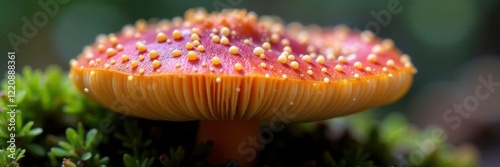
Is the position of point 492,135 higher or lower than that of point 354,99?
lower

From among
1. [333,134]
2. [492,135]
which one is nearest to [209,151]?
[333,134]

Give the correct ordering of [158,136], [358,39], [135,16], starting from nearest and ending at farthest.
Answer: [158,136] < [358,39] < [135,16]

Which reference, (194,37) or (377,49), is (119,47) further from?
(377,49)

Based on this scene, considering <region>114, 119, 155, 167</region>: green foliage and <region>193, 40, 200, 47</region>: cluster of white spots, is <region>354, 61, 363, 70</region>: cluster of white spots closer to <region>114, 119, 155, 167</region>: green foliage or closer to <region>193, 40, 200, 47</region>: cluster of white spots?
Answer: <region>193, 40, 200, 47</region>: cluster of white spots

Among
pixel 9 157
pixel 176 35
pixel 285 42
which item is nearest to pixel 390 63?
pixel 285 42

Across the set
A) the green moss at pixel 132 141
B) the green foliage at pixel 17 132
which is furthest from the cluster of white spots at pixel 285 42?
the green foliage at pixel 17 132

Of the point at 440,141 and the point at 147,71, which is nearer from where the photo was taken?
the point at 147,71

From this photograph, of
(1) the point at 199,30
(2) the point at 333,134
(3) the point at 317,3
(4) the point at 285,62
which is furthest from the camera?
(3) the point at 317,3

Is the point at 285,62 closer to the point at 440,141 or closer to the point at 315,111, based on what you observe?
the point at 315,111
